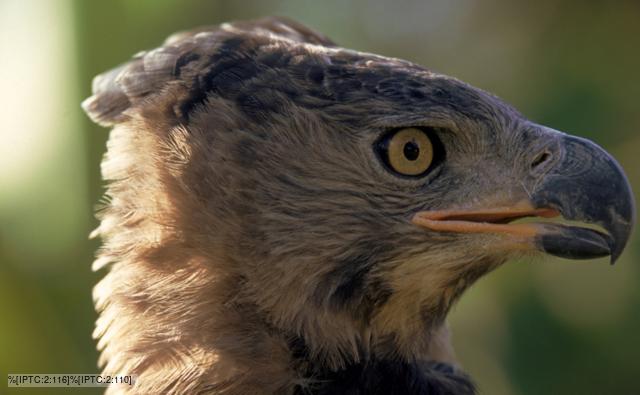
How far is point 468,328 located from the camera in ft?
20.8

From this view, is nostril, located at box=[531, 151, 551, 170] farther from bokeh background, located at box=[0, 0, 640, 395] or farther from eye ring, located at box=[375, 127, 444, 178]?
bokeh background, located at box=[0, 0, 640, 395]

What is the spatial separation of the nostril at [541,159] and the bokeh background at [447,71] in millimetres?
2380

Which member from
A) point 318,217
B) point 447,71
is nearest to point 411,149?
point 318,217

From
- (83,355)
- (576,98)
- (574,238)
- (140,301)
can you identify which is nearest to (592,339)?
(576,98)

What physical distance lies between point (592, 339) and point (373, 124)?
386cm

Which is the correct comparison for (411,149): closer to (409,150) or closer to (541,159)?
(409,150)

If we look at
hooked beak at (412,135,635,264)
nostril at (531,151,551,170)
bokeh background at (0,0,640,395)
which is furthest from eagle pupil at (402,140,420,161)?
bokeh background at (0,0,640,395)

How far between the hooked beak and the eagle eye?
0.15 meters

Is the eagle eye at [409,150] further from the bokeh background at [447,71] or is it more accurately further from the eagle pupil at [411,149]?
the bokeh background at [447,71]

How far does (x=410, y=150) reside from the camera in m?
2.80

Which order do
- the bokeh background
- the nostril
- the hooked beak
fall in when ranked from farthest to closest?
the bokeh background → the nostril → the hooked beak

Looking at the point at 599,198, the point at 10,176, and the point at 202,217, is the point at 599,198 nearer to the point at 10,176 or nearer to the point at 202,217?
the point at 202,217

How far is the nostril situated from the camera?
9.15 feet

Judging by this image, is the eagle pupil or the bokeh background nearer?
the eagle pupil
